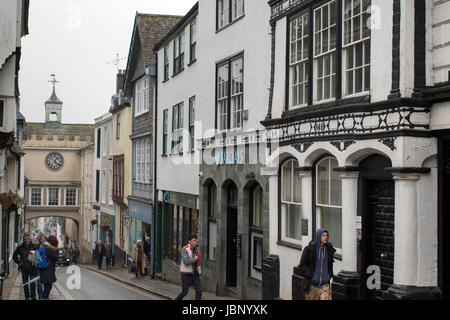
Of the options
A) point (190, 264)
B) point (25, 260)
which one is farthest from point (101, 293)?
point (190, 264)

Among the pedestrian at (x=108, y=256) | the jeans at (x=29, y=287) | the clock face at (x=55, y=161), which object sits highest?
the clock face at (x=55, y=161)

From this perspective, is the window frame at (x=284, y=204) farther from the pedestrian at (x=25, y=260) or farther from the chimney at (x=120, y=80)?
the chimney at (x=120, y=80)

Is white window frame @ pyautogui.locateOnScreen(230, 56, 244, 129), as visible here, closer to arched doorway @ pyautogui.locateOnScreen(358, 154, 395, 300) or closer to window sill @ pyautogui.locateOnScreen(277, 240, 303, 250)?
window sill @ pyautogui.locateOnScreen(277, 240, 303, 250)

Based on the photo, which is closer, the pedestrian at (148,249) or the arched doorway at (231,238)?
the arched doorway at (231,238)

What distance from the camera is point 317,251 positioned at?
10789mm

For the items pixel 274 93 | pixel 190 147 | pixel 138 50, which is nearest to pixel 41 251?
pixel 274 93

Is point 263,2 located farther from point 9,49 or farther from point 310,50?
point 9,49

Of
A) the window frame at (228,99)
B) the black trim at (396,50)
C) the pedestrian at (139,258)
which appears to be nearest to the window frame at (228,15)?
the window frame at (228,99)

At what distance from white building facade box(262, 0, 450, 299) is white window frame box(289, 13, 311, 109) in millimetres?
24

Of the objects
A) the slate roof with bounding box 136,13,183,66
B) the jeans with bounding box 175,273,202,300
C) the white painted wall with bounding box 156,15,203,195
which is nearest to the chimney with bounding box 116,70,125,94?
the slate roof with bounding box 136,13,183,66

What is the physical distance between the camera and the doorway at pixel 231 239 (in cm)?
1925

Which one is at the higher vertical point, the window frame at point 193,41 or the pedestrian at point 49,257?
the window frame at point 193,41

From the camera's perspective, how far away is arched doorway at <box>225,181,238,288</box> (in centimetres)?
1925

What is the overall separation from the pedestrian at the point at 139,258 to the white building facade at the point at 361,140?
1357 cm
